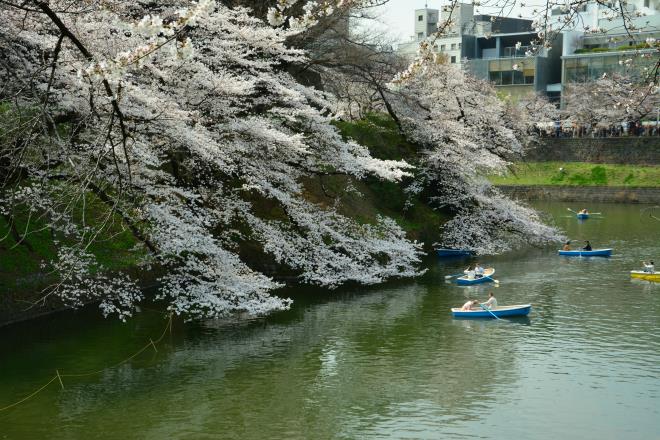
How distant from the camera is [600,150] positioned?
2438 inches

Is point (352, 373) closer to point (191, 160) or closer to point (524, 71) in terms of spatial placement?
point (191, 160)

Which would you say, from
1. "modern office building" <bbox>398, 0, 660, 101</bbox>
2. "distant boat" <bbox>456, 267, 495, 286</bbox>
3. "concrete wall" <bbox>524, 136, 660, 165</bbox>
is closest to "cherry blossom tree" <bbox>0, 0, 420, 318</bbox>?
"distant boat" <bbox>456, 267, 495, 286</bbox>

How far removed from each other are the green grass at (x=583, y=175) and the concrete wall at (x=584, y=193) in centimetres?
94

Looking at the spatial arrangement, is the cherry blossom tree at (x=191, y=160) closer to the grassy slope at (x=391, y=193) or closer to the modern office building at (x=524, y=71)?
the grassy slope at (x=391, y=193)

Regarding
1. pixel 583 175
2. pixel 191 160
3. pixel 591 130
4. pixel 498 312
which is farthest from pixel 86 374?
pixel 591 130

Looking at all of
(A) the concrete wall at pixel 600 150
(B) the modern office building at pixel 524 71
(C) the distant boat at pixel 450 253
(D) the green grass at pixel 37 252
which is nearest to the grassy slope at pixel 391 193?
(C) the distant boat at pixel 450 253

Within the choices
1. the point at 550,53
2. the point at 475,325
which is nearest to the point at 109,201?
the point at 475,325

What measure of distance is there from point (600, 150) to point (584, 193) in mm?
5522

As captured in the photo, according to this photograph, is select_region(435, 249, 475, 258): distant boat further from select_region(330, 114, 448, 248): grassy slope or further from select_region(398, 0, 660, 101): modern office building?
select_region(398, 0, 660, 101): modern office building

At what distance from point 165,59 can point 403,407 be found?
990 centimetres

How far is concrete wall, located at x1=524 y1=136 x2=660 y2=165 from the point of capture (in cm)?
5928

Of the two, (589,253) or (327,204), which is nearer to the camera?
(327,204)

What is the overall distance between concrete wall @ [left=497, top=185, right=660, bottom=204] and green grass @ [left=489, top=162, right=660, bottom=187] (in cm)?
94

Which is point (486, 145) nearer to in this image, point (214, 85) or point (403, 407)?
point (214, 85)
